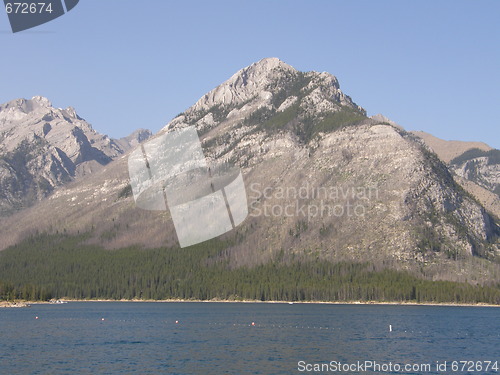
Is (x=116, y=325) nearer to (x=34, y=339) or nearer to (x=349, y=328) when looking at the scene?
(x=34, y=339)

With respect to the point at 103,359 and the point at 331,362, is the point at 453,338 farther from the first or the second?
the point at 103,359

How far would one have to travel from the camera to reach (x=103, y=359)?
115500mm

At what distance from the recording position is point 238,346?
438 ft

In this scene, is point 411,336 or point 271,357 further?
point 411,336

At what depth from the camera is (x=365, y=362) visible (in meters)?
114

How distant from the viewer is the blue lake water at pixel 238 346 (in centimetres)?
10800

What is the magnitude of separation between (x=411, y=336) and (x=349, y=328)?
64.6ft

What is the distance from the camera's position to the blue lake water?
108 meters

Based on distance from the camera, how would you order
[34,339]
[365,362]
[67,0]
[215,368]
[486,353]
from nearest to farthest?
[67,0]
[215,368]
[365,362]
[486,353]
[34,339]

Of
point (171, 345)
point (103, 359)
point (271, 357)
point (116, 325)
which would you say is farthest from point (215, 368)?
point (116, 325)

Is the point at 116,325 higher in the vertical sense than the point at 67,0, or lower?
lower

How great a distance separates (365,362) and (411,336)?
4861 centimetres

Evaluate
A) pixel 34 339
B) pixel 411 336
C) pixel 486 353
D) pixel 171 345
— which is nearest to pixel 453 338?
pixel 411 336

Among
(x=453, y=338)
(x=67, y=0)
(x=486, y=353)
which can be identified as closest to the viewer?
(x=67, y=0)
